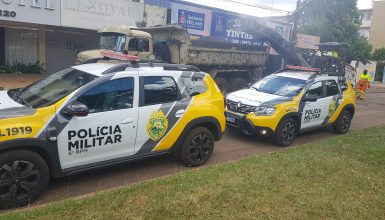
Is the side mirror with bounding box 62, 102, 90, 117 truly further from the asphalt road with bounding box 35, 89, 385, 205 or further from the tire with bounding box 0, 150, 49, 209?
the asphalt road with bounding box 35, 89, 385, 205

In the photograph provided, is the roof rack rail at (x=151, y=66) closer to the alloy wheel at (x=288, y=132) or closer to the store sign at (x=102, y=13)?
the alloy wheel at (x=288, y=132)

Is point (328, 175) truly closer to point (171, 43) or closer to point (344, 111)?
point (344, 111)

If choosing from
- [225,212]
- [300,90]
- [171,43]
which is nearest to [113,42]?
[171,43]

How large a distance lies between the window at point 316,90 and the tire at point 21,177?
20.6 feet

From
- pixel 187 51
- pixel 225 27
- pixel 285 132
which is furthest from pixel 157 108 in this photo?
pixel 225 27

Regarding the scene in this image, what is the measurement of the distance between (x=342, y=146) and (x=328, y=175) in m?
2.16

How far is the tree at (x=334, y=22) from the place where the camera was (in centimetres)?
3334

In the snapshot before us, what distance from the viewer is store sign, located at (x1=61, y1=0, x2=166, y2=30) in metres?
16.8

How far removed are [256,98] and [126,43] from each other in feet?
16.8

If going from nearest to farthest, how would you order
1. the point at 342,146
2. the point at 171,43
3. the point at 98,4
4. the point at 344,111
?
1. the point at 342,146
2. the point at 344,111
3. the point at 171,43
4. the point at 98,4

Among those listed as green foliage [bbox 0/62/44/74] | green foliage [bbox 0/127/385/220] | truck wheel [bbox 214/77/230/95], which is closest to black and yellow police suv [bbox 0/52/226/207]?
green foliage [bbox 0/127/385/220]

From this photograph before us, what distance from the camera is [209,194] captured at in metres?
4.64

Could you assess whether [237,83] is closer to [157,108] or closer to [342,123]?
[342,123]

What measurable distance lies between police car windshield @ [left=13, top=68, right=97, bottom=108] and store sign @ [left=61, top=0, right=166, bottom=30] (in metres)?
12.3
